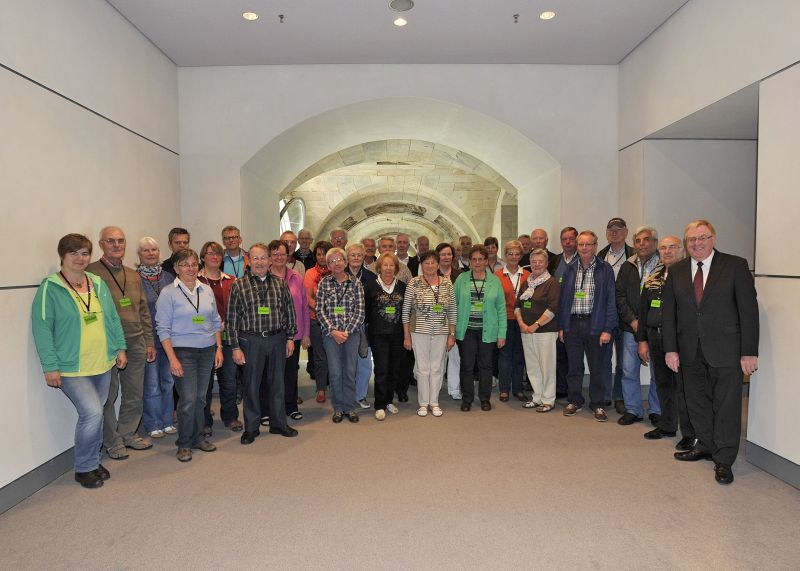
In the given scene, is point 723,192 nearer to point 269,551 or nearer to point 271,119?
point 271,119

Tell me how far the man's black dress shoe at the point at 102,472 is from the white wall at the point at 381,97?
316 cm

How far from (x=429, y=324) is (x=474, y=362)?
631 millimetres

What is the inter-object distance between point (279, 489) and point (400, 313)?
190 cm

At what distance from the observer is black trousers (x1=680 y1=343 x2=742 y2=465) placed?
332cm

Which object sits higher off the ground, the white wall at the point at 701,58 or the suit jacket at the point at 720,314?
the white wall at the point at 701,58

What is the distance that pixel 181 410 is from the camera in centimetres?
369

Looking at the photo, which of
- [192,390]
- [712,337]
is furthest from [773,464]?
[192,390]

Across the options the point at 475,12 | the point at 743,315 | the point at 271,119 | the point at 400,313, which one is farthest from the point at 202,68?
the point at 743,315

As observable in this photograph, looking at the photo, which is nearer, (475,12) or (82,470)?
(82,470)

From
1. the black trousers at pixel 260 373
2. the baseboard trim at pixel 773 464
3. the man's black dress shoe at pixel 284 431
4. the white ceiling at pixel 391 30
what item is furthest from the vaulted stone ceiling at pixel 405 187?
the baseboard trim at pixel 773 464

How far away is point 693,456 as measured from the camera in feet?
11.9

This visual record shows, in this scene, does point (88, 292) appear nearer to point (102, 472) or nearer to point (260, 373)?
point (102, 472)

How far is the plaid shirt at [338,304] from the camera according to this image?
4.43m

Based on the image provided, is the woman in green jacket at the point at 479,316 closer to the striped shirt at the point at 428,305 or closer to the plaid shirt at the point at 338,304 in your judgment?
the striped shirt at the point at 428,305
